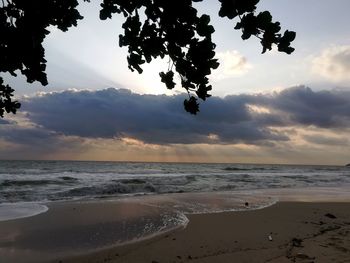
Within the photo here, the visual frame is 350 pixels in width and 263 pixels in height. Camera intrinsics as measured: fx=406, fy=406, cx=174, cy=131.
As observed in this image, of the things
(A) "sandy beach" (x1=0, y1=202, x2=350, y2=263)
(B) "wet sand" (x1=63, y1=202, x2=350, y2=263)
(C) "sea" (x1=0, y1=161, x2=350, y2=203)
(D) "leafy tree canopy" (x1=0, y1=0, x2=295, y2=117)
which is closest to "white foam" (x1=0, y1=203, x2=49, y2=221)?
(A) "sandy beach" (x1=0, y1=202, x2=350, y2=263)

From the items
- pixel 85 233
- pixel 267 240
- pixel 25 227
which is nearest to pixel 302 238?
pixel 267 240

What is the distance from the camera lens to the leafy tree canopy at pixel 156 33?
2592 millimetres

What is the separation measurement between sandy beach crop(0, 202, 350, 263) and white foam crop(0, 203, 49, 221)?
535mm

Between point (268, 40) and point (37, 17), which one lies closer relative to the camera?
point (268, 40)

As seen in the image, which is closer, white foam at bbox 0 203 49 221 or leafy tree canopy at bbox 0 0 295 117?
leafy tree canopy at bbox 0 0 295 117

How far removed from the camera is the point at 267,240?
782 cm

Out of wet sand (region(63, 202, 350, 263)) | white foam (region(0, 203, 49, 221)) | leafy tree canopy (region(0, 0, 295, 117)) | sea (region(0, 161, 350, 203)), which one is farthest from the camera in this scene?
sea (region(0, 161, 350, 203))

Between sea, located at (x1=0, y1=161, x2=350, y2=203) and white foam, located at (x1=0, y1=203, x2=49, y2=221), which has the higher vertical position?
sea, located at (x1=0, y1=161, x2=350, y2=203)

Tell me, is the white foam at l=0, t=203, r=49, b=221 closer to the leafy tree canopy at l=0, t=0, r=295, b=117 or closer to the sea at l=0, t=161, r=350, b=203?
the sea at l=0, t=161, r=350, b=203

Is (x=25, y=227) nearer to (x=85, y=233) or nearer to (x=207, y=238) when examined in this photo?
(x=85, y=233)

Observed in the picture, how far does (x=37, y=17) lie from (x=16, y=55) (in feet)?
1.05

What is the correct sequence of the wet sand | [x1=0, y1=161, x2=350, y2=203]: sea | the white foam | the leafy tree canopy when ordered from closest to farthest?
the leafy tree canopy, the wet sand, the white foam, [x1=0, y1=161, x2=350, y2=203]: sea

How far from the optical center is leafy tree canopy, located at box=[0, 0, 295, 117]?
259cm

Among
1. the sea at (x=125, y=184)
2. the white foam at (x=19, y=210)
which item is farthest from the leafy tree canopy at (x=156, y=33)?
the sea at (x=125, y=184)
